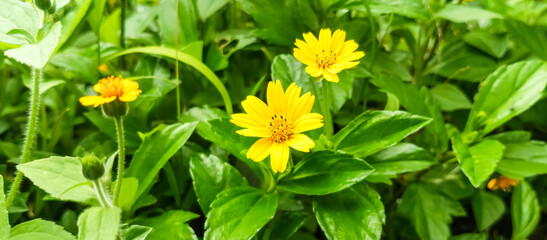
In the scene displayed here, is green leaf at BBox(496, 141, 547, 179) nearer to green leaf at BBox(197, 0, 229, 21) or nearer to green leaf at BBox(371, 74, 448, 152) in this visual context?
green leaf at BBox(371, 74, 448, 152)

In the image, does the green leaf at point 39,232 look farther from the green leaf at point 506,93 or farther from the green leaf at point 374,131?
the green leaf at point 506,93

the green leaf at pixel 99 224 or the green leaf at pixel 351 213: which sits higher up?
the green leaf at pixel 99 224

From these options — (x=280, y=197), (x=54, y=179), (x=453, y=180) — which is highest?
(x=54, y=179)

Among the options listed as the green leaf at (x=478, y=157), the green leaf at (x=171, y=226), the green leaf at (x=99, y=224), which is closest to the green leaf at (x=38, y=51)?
the green leaf at (x=99, y=224)

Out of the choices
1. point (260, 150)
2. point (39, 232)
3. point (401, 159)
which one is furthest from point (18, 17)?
point (401, 159)

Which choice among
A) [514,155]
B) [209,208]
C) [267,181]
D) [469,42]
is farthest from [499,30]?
[209,208]

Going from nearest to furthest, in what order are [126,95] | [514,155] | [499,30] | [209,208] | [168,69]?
[126,95] → [209,208] → [514,155] → [168,69] → [499,30]

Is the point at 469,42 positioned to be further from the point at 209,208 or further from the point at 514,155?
the point at 209,208
